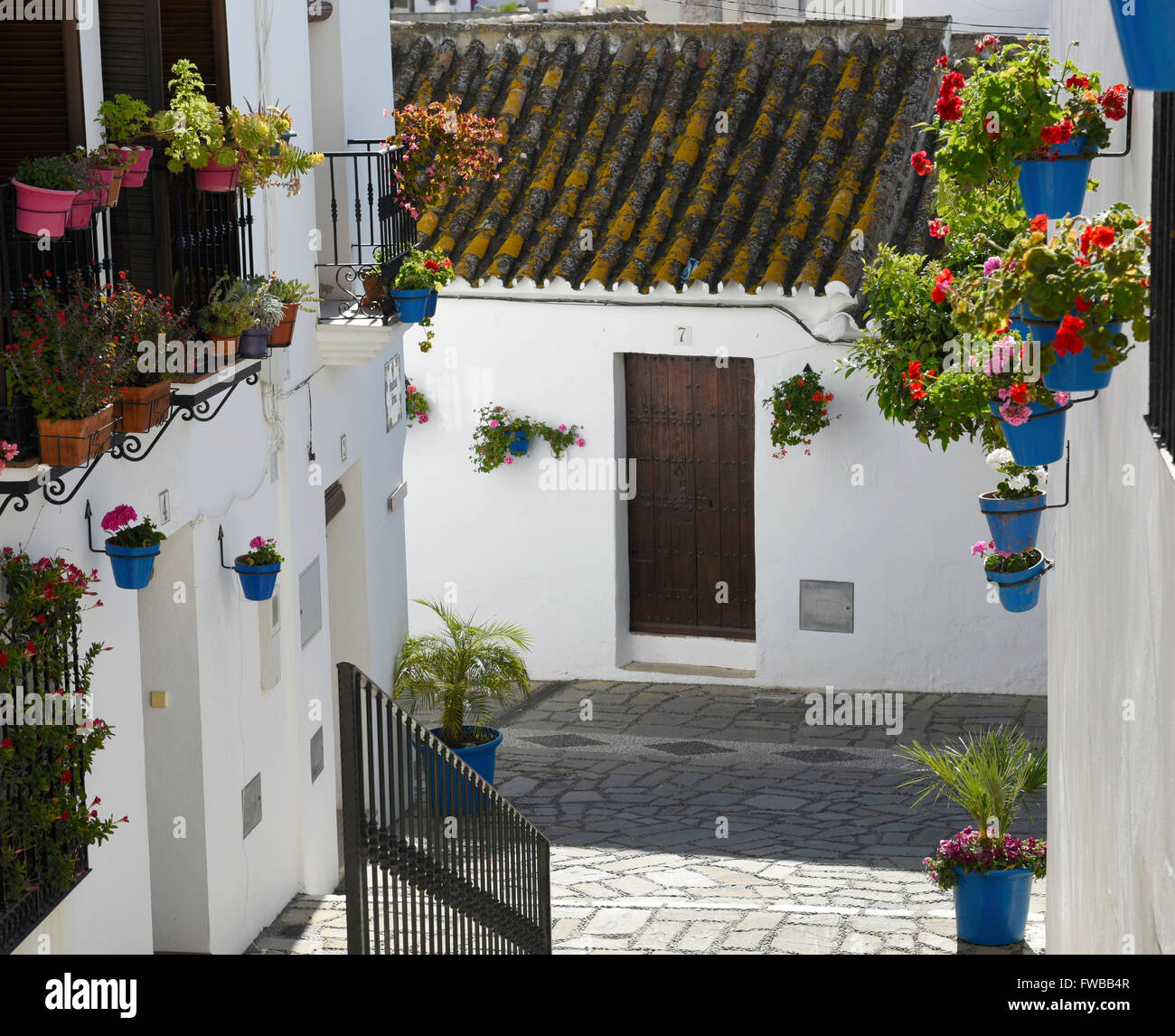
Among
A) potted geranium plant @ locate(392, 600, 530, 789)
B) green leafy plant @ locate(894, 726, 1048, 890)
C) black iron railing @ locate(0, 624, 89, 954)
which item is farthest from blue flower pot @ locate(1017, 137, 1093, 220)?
potted geranium plant @ locate(392, 600, 530, 789)

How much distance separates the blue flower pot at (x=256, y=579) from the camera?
9.27 meters

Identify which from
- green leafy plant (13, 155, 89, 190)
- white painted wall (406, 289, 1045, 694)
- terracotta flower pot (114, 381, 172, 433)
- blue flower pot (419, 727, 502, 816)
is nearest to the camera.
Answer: green leafy plant (13, 155, 89, 190)

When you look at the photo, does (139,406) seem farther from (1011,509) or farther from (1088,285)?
(1088,285)

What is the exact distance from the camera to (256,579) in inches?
367

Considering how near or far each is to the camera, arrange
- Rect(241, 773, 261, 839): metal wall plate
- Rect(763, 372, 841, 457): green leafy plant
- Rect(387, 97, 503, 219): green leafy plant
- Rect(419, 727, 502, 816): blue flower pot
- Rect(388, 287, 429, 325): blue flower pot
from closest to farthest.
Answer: Rect(419, 727, 502, 816): blue flower pot, Rect(241, 773, 261, 839): metal wall plate, Rect(388, 287, 429, 325): blue flower pot, Rect(387, 97, 503, 219): green leafy plant, Rect(763, 372, 841, 457): green leafy plant

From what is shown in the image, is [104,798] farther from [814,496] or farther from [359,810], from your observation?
[814,496]

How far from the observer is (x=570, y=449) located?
15594mm

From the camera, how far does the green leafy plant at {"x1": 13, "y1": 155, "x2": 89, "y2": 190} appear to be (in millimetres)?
6746

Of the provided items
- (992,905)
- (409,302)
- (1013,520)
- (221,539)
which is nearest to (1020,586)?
(1013,520)

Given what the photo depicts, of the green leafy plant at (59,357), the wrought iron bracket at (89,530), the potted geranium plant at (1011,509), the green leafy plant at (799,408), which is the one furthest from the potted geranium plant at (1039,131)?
the green leafy plant at (799,408)

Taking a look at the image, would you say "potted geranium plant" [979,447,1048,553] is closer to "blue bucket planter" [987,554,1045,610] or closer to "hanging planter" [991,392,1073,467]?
"blue bucket planter" [987,554,1045,610]

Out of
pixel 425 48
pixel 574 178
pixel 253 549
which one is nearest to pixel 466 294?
pixel 574 178

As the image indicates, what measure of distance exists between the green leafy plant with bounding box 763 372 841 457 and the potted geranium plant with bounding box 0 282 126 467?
855 cm

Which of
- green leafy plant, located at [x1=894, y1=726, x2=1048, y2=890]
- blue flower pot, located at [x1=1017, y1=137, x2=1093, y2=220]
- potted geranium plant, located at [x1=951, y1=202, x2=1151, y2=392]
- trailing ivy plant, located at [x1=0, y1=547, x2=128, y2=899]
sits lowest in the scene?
green leafy plant, located at [x1=894, y1=726, x2=1048, y2=890]
